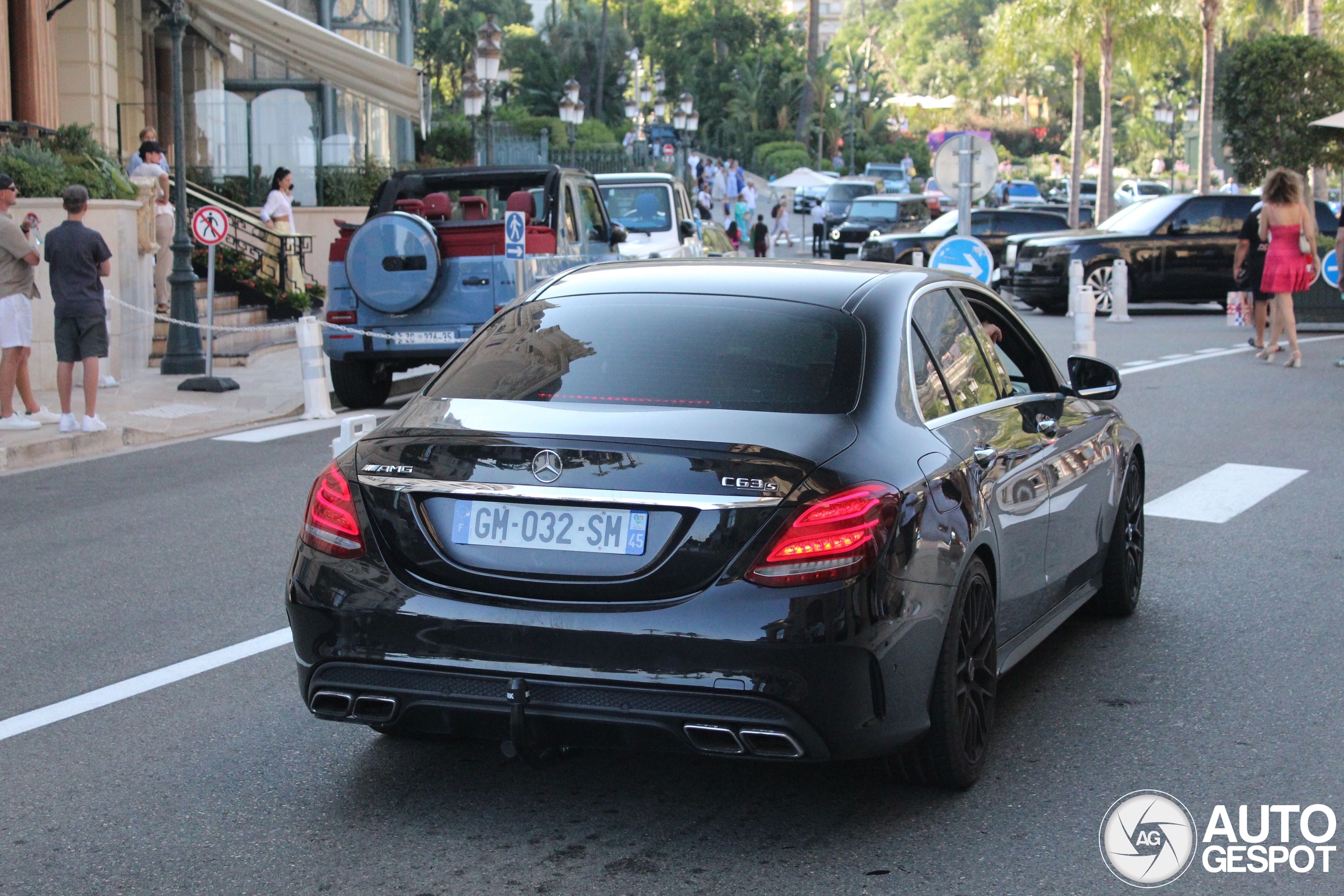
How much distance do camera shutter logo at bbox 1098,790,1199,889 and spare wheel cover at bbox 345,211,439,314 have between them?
10.3m

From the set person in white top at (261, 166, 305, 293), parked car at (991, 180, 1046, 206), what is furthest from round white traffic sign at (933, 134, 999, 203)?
parked car at (991, 180, 1046, 206)

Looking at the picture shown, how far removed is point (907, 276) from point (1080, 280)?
1858 cm

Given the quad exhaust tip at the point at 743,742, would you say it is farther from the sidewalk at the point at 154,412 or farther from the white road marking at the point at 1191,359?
the white road marking at the point at 1191,359

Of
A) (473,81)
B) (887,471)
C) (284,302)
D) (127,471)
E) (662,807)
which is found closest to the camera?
(887,471)

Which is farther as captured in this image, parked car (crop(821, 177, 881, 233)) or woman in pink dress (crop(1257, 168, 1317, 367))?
parked car (crop(821, 177, 881, 233))

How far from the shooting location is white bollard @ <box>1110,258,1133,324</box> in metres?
24.0

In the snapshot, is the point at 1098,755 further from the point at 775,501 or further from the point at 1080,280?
the point at 1080,280

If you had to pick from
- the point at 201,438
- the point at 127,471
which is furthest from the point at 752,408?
the point at 201,438

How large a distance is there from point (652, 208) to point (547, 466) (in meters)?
17.4

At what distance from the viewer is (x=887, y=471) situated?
414cm

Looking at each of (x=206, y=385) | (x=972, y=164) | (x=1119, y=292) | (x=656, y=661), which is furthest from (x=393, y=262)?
(x=1119, y=292)

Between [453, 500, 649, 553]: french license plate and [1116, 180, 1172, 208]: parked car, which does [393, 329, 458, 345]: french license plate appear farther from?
[1116, 180, 1172, 208]: parked car

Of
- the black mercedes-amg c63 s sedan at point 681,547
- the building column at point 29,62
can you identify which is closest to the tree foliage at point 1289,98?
the building column at point 29,62

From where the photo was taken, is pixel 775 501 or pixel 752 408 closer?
pixel 775 501
